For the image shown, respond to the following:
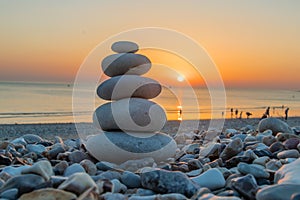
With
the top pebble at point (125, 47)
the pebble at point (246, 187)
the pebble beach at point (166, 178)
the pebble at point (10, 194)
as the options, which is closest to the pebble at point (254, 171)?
the pebble beach at point (166, 178)

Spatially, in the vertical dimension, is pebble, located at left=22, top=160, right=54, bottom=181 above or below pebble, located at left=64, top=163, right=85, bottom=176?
above

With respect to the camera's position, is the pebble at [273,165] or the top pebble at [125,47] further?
the top pebble at [125,47]

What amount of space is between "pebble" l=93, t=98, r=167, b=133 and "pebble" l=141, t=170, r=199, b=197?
63.9 inches

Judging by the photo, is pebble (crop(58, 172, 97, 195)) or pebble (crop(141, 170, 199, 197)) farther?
pebble (crop(141, 170, 199, 197))

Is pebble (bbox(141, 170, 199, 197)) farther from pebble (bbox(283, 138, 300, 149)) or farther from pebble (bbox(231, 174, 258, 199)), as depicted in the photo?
pebble (bbox(283, 138, 300, 149))

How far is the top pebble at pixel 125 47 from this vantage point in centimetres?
515

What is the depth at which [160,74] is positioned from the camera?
5.19 metres

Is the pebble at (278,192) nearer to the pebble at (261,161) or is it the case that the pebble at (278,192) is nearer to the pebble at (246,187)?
the pebble at (246,187)

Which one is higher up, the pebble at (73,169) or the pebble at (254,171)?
the pebble at (254,171)

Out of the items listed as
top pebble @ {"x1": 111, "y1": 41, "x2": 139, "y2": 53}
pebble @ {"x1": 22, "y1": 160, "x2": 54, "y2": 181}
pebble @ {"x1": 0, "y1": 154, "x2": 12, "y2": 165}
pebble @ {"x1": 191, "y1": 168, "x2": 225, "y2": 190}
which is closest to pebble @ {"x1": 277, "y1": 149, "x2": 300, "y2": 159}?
pebble @ {"x1": 191, "y1": 168, "x2": 225, "y2": 190}

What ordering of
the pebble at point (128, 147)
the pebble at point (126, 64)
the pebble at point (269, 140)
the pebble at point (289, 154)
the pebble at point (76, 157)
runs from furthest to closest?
the pebble at point (269, 140) → the pebble at point (126, 64) → the pebble at point (76, 157) → the pebble at point (128, 147) → the pebble at point (289, 154)

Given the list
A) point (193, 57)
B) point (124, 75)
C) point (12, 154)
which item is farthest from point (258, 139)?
point (12, 154)

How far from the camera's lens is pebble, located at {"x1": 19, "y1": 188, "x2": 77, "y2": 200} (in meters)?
2.60

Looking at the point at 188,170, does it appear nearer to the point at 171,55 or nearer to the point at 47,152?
the point at 171,55
